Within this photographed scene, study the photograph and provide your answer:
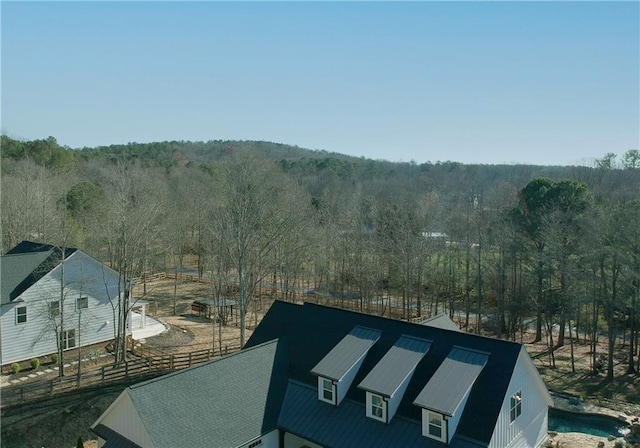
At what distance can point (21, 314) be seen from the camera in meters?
23.3

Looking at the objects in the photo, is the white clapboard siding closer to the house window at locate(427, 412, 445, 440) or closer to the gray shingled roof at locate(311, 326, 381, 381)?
the gray shingled roof at locate(311, 326, 381, 381)

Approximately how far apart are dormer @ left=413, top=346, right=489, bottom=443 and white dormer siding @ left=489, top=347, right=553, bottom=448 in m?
1.01

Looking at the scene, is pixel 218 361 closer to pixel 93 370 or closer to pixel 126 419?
pixel 126 419

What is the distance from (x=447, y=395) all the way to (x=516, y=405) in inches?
111

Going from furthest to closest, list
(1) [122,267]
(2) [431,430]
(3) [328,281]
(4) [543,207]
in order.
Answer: (3) [328,281] → (4) [543,207] → (1) [122,267] → (2) [431,430]

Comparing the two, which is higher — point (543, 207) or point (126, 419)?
point (543, 207)

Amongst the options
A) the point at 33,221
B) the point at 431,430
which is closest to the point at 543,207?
the point at 431,430

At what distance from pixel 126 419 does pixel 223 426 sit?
2776mm

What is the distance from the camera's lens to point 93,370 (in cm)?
2269

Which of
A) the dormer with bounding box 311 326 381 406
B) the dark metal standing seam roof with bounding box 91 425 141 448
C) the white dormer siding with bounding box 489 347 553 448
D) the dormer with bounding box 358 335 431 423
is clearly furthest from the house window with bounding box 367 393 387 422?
the dark metal standing seam roof with bounding box 91 425 141 448

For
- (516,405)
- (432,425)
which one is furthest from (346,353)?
(516,405)

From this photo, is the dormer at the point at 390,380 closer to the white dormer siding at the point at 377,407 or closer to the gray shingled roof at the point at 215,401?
the white dormer siding at the point at 377,407

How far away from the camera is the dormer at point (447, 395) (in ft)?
39.7

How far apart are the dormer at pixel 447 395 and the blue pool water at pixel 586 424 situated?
10404 mm
